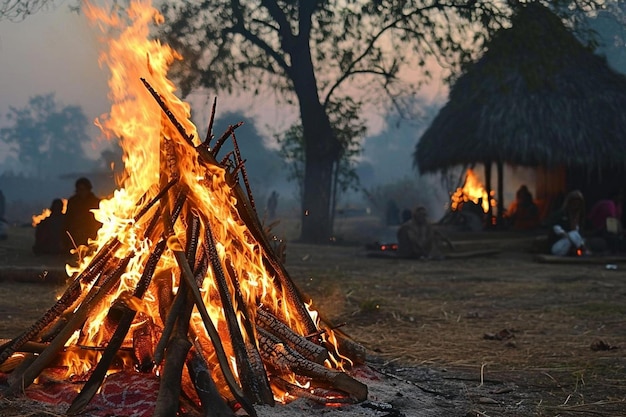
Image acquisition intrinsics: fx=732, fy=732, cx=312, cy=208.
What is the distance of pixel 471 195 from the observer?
23797mm

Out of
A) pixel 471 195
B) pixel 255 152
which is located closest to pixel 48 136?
pixel 255 152

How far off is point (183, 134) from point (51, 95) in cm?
11222

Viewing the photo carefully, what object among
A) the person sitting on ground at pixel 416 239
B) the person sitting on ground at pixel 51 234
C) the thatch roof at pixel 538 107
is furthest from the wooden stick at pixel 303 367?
the thatch roof at pixel 538 107

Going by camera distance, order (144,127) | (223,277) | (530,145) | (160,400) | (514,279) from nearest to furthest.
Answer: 1. (160,400)
2. (223,277)
3. (144,127)
4. (514,279)
5. (530,145)

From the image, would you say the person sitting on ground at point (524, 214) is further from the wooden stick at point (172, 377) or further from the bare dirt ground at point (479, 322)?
the wooden stick at point (172, 377)

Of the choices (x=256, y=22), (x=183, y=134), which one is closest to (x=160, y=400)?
(x=183, y=134)

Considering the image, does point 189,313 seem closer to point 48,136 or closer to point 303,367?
point 303,367

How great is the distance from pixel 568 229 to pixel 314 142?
7.76 metres

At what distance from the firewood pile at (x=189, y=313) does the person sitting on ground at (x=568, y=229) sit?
34.3 ft

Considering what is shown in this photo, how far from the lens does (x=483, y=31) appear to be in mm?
17234

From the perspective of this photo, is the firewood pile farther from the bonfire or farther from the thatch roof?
the thatch roof

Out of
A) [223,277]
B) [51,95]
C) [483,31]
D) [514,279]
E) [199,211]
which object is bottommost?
[514,279]

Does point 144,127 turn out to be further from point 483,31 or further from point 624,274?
point 483,31

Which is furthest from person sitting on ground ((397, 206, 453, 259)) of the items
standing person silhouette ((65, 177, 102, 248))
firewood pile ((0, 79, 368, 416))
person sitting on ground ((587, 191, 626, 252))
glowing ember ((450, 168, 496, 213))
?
firewood pile ((0, 79, 368, 416))
